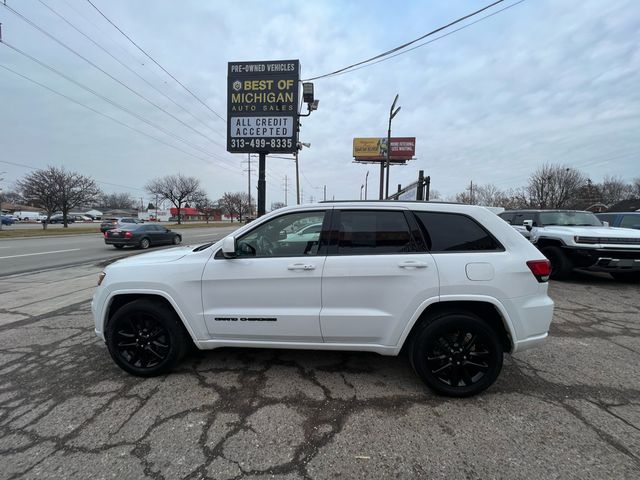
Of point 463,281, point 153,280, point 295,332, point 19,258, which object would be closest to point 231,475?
point 295,332

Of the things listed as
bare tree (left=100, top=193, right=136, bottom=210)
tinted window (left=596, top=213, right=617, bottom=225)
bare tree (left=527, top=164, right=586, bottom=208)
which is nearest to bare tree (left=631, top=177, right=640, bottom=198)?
bare tree (left=527, top=164, right=586, bottom=208)

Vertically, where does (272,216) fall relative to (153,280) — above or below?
above

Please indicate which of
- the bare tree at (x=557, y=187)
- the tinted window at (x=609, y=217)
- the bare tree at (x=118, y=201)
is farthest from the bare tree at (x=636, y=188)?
the bare tree at (x=118, y=201)

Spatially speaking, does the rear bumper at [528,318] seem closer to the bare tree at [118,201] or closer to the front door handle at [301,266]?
the front door handle at [301,266]

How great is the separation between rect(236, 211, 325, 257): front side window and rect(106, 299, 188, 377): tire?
105cm

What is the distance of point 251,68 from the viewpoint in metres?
10.6

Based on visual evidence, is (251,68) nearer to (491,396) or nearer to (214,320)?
(214,320)

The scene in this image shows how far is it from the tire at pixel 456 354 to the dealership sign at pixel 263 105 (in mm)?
9599

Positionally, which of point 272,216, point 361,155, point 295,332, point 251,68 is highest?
point 361,155

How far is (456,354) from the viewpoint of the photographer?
8.75ft

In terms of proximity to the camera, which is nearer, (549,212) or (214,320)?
(214,320)

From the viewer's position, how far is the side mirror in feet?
8.99

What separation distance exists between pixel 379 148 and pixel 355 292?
2199 inches

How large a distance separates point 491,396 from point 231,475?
226 cm
